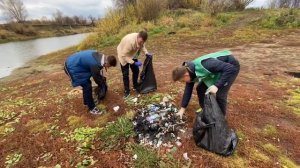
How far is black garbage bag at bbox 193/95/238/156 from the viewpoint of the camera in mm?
3605

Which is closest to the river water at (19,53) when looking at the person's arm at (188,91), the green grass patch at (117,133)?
the green grass patch at (117,133)

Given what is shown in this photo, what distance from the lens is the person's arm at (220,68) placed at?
3.46 meters

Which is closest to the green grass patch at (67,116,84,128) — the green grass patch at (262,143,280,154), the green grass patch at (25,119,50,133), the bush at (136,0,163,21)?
the green grass patch at (25,119,50,133)

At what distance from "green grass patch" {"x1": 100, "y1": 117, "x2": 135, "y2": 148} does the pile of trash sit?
0.40 feet

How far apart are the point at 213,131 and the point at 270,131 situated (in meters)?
1.41

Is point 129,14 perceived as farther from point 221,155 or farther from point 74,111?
point 221,155

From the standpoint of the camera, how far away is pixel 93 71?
15.4 feet

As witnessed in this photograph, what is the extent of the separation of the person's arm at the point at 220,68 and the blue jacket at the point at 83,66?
1.98 metres

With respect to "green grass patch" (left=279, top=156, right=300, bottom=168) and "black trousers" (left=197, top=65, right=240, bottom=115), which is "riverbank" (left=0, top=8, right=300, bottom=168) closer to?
"green grass patch" (left=279, top=156, right=300, bottom=168)

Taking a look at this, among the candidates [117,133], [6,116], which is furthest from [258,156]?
[6,116]

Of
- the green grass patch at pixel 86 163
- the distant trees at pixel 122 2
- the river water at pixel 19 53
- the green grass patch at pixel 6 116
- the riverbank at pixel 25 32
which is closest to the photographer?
the green grass patch at pixel 86 163

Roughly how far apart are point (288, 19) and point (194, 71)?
49.7 ft

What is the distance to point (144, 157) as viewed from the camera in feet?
12.0

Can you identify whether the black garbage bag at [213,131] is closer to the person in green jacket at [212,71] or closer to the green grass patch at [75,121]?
the person in green jacket at [212,71]
